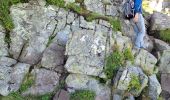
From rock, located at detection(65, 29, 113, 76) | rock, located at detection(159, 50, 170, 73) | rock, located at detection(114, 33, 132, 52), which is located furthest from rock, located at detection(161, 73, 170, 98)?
rock, located at detection(65, 29, 113, 76)

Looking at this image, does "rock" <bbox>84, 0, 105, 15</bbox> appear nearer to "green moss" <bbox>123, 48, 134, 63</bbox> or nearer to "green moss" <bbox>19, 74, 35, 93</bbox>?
"green moss" <bbox>123, 48, 134, 63</bbox>

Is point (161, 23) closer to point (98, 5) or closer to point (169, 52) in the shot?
point (169, 52)

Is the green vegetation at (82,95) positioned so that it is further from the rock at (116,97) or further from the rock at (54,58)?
Answer: the rock at (54,58)

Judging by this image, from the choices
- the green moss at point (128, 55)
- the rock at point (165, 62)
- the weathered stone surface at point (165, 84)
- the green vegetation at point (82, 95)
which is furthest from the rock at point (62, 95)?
the rock at point (165, 62)

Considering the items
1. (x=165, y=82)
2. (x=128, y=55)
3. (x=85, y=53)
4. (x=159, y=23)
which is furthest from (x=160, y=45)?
(x=85, y=53)

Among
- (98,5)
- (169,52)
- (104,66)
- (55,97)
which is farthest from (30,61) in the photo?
(169,52)

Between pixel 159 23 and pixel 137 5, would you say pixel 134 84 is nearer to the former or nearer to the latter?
pixel 137 5

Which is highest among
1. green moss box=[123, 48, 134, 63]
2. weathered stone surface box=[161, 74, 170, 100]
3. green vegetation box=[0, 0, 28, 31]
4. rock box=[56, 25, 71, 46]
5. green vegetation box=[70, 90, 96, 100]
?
green vegetation box=[0, 0, 28, 31]
